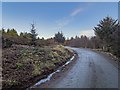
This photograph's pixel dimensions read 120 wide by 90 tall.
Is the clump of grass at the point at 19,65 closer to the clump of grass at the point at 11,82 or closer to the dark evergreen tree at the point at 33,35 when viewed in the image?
the clump of grass at the point at 11,82

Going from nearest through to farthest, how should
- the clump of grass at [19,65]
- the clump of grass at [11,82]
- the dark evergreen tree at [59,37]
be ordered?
1. the clump of grass at [11,82]
2. the clump of grass at [19,65]
3. the dark evergreen tree at [59,37]

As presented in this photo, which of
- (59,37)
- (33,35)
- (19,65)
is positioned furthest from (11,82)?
(59,37)

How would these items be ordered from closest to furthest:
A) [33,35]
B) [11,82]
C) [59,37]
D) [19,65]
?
[11,82], [19,65], [33,35], [59,37]

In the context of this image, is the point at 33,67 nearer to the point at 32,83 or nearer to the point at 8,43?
the point at 32,83

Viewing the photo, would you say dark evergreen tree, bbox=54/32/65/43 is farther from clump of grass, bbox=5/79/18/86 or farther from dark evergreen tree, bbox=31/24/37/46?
clump of grass, bbox=5/79/18/86

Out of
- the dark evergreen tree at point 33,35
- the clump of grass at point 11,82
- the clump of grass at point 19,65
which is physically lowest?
the clump of grass at point 11,82

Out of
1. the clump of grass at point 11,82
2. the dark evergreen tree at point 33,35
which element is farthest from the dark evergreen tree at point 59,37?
the clump of grass at point 11,82

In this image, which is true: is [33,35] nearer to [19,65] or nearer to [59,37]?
[19,65]

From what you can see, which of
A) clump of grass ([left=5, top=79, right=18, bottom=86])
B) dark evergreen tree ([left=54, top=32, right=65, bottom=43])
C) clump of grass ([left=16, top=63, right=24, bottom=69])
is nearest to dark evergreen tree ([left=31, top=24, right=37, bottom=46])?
clump of grass ([left=16, top=63, right=24, bottom=69])

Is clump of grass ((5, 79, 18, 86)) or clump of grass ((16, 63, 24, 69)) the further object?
clump of grass ((16, 63, 24, 69))

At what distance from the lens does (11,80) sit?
11148 mm

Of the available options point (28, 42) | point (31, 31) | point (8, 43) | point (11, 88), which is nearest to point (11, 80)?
point (11, 88)

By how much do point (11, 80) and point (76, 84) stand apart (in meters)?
3.42

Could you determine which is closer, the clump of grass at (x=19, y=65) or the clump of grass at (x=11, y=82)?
the clump of grass at (x=11, y=82)
